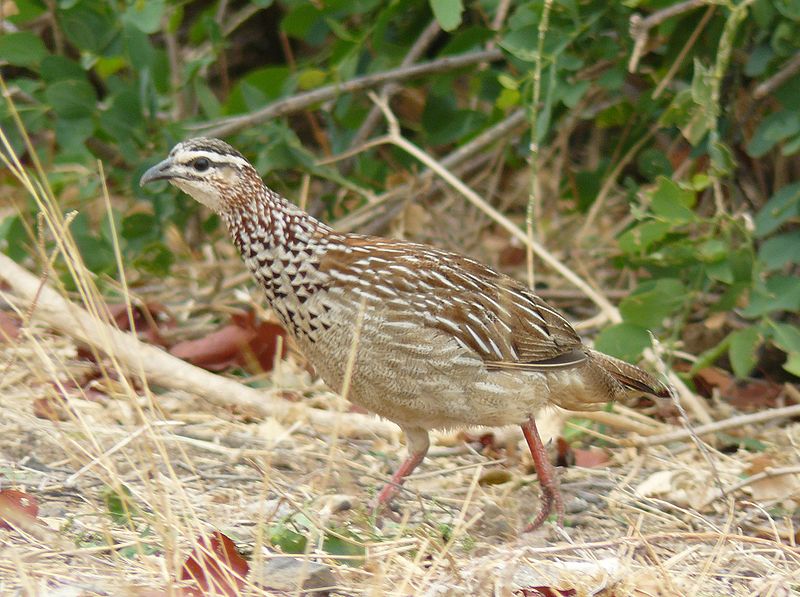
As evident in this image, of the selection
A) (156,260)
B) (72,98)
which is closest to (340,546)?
(156,260)

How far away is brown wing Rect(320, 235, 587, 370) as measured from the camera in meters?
4.06

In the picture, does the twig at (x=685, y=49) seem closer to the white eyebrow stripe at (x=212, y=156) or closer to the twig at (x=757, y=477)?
the twig at (x=757, y=477)

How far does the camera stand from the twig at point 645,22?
478 cm

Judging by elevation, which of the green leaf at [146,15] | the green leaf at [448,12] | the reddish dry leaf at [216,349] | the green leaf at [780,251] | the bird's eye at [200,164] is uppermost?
the green leaf at [448,12]

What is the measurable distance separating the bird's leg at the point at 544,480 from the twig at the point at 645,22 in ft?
5.36

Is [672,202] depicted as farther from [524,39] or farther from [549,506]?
[549,506]

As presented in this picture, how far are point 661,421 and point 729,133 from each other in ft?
4.59

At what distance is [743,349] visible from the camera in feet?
16.2

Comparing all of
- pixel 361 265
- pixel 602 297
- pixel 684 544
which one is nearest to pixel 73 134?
pixel 361 265

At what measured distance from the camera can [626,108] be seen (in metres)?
6.05

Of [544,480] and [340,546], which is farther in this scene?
[544,480]

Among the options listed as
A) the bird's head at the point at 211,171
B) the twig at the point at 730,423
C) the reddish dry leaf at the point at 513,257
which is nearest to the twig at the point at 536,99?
the twig at the point at 730,423

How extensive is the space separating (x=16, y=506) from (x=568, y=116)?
13.0 feet

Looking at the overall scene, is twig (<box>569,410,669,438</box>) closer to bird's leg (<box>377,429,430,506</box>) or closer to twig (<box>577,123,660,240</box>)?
bird's leg (<box>377,429,430,506</box>)
